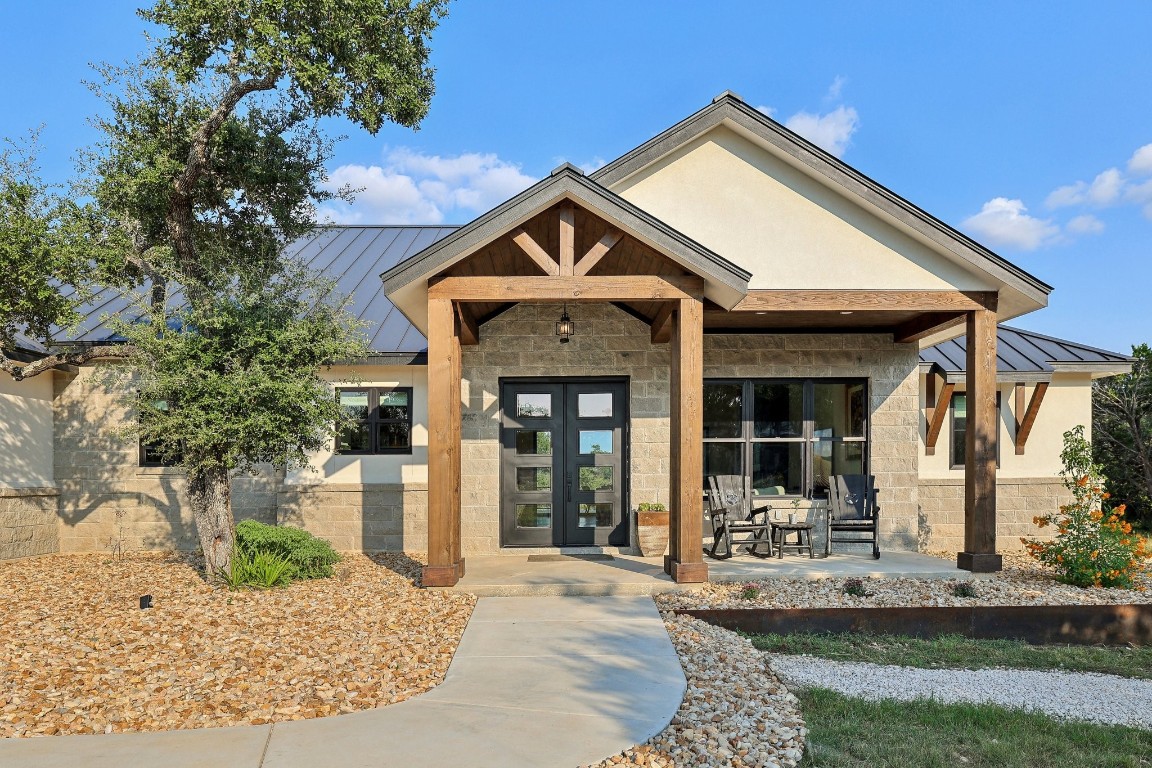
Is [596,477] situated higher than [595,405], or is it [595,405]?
[595,405]

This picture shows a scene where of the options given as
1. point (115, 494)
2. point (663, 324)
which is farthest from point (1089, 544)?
point (115, 494)

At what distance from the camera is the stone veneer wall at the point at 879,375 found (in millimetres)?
10836

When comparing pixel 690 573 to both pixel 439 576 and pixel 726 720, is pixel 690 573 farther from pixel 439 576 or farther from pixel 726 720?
pixel 726 720

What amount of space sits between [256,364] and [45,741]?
396cm

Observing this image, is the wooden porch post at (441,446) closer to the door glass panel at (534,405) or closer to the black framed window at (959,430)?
the door glass panel at (534,405)

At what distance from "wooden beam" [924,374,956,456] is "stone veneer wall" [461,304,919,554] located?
647 mm

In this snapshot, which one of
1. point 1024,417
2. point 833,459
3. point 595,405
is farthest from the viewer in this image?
point 1024,417

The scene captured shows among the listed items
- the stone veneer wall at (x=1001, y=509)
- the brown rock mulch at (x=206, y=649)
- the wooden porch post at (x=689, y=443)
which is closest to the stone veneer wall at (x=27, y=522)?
the brown rock mulch at (x=206, y=649)

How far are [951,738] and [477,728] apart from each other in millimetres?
2722

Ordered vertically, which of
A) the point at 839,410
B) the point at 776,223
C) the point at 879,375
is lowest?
the point at 839,410

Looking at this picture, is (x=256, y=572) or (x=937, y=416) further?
(x=937, y=416)

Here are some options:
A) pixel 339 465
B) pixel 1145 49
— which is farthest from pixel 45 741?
pixel 1145 49

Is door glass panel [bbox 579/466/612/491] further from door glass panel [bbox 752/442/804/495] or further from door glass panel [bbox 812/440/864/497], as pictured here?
door glass panel [bbox 812/440/864/497]

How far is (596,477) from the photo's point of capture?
34.7 feet
